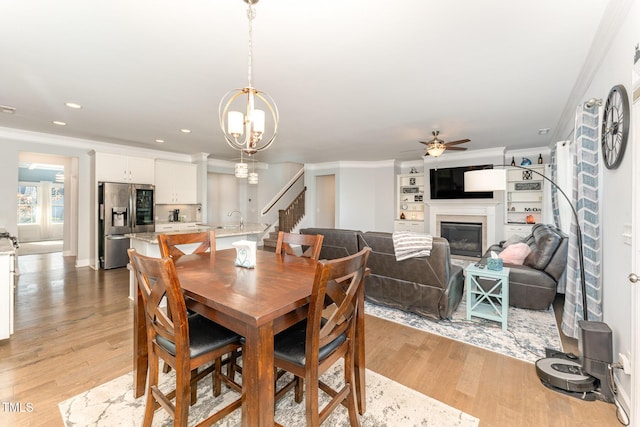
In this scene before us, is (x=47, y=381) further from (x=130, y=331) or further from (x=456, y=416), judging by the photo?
(x=456, y=416)

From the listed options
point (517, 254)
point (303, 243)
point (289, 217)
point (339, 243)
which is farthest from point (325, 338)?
point (289, 217)

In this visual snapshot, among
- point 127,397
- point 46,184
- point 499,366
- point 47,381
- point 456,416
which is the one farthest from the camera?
point 46,184

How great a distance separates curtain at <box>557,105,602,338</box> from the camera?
223 centimetres

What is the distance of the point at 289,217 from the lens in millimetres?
7973

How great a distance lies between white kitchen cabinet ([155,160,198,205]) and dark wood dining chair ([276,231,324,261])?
5.00 m

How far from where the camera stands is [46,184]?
898 centimetres

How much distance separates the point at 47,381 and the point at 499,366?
3.41 metres

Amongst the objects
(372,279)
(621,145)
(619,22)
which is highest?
(619,22)

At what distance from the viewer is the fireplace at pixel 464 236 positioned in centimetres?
645

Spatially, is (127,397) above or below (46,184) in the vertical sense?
below

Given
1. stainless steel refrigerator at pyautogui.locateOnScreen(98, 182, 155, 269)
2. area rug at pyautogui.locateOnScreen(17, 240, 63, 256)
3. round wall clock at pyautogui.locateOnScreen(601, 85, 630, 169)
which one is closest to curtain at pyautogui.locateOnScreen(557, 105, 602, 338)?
round wall clock at pyautogui.locateOnScreen(601, 85, 630, 169)

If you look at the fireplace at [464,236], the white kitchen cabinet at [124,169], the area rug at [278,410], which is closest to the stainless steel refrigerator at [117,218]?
the white kitchen cabinet at [124,169]

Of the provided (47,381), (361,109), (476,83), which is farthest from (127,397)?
(476,83)

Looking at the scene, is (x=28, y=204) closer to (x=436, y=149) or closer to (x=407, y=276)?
(x=407, y=276)
